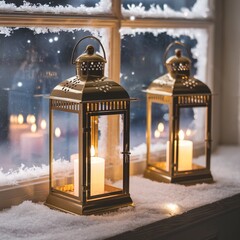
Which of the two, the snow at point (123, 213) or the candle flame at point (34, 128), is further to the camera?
the candle flame at point (34, 128)

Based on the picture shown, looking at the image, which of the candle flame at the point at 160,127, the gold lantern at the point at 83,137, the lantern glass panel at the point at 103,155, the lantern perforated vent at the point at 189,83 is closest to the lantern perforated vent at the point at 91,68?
the gold lantern at the point at 83,137

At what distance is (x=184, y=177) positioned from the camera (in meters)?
1.74

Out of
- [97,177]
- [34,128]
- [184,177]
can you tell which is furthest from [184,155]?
[34,128]

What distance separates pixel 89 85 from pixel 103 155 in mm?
308

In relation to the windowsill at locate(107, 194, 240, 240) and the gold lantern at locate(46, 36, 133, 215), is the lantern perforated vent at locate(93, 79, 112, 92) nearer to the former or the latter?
the gold lantern at locate(46, 36, 133, 215)

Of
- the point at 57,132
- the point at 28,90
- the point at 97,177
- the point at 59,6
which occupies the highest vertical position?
the point at 59,6

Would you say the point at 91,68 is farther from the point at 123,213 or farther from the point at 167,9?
the point at 167,9

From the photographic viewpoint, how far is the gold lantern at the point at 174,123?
67.1 inches

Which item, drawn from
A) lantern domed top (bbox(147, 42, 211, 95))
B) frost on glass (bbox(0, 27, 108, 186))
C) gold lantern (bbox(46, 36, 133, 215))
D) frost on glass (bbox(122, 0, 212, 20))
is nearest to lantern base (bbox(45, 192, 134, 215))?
gold lantern (bbox(46, 36, 133, 215))

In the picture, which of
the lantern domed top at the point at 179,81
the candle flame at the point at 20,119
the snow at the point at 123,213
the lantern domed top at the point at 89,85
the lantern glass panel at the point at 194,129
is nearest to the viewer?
the snow at the point at 123,213

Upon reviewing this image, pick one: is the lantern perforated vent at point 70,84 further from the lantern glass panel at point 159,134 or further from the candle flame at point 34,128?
the lantern glass panel at point 159,134

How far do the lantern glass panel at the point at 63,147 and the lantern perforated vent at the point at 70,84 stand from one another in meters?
0.10

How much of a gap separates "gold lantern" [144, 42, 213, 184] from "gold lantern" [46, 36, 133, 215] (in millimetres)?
231

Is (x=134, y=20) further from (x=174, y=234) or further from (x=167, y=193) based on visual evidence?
(x=174, y=234)
